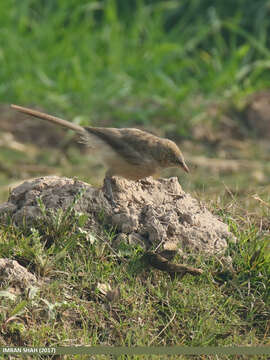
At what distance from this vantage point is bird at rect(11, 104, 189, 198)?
17.6ft

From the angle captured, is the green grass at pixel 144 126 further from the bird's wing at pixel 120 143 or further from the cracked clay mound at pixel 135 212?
the bird's wing at pixel 120 143

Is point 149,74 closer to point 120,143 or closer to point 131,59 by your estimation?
point 131,59

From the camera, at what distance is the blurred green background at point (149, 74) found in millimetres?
9273

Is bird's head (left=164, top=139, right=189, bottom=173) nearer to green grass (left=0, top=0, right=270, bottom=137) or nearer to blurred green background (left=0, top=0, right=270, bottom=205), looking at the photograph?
blurred green background (left=0, top=0, right=270, bottom=205)

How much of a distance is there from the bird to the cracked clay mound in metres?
0.14

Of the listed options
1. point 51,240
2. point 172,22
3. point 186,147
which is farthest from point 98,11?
point 51,240

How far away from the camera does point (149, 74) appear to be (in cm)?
1019

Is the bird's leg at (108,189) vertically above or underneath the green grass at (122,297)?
above

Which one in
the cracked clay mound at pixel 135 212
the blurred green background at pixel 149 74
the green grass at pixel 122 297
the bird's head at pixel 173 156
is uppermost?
the bird's head at pixel 173 156

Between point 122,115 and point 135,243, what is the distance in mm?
4980

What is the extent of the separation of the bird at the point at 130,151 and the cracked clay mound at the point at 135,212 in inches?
5.6

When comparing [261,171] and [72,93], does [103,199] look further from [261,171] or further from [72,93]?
[72,93]

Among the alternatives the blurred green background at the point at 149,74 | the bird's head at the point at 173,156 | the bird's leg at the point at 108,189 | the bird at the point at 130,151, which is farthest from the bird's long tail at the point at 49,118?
the blurred green background at the point at 149,74

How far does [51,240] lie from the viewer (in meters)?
4.81
